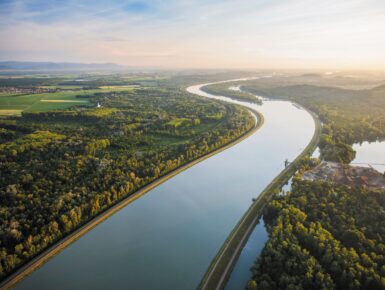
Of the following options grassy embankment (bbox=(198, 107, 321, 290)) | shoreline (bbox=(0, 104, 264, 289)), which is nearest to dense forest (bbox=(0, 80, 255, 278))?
shoreline (bbox=(0, 104, 264, 289))

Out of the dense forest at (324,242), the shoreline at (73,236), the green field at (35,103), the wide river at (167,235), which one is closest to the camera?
the dense forest at (324,242)

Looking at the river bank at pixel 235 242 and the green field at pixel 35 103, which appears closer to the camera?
the river bank at pixel 235 242

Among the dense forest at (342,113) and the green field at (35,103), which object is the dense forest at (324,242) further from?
the green field at (35,103)

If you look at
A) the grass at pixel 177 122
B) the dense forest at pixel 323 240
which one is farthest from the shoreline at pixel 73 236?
the grass at pixel 177 122

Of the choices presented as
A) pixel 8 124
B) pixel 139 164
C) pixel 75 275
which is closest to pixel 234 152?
pixel 139 164

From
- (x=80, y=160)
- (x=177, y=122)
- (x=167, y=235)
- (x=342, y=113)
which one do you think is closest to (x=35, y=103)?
(x=177, y=122)
